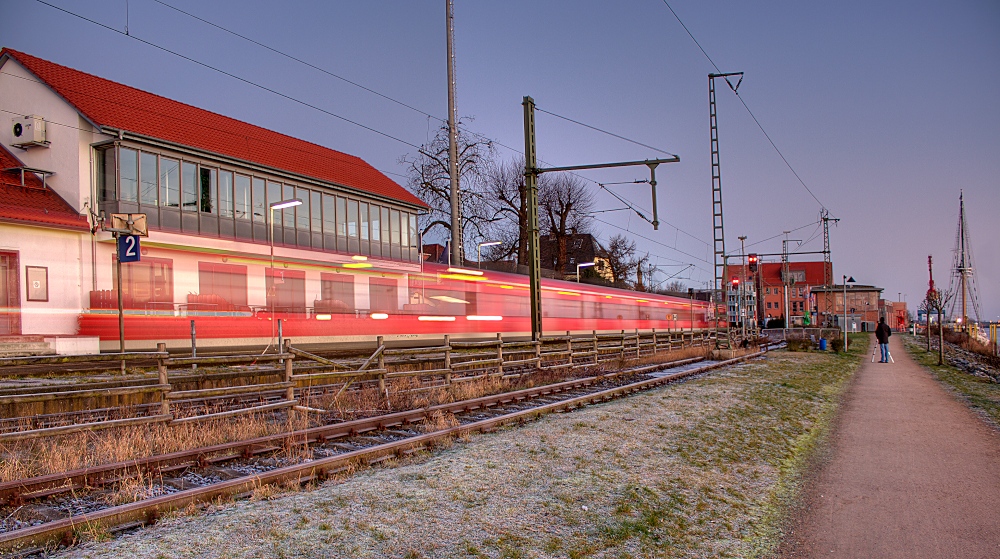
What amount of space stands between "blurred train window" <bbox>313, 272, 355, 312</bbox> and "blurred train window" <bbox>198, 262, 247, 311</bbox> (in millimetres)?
2843

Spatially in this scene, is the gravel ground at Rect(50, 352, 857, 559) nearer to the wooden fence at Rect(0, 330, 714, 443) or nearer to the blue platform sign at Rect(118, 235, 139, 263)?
the wooden fence at Rect(0, 330, 714, 443)

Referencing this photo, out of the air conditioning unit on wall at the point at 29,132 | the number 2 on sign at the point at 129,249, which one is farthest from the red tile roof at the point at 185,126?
the number 2 on sign at the point at 129,249

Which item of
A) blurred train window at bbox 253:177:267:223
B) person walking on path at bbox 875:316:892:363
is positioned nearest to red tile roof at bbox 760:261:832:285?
person walking on path at bbox 875:316:892:363

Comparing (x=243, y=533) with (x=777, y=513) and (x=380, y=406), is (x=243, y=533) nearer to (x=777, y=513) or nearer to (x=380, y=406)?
(x=777, y=513)

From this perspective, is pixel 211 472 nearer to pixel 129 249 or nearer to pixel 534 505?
pixel 534 505

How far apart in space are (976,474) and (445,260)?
3400cm

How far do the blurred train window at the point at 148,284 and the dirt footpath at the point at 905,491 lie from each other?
1761 cm

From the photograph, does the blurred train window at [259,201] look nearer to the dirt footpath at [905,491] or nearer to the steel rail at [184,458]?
the steel rail at [184,458]

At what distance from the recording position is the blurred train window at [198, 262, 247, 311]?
21484 millimetres

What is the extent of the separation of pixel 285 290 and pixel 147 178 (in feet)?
21.5

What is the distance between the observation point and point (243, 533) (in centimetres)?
553

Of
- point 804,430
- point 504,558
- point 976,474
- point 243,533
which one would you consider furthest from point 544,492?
point 804,430

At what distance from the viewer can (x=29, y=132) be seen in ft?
80.2

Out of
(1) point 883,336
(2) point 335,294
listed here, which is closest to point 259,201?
(2) point 335,294
